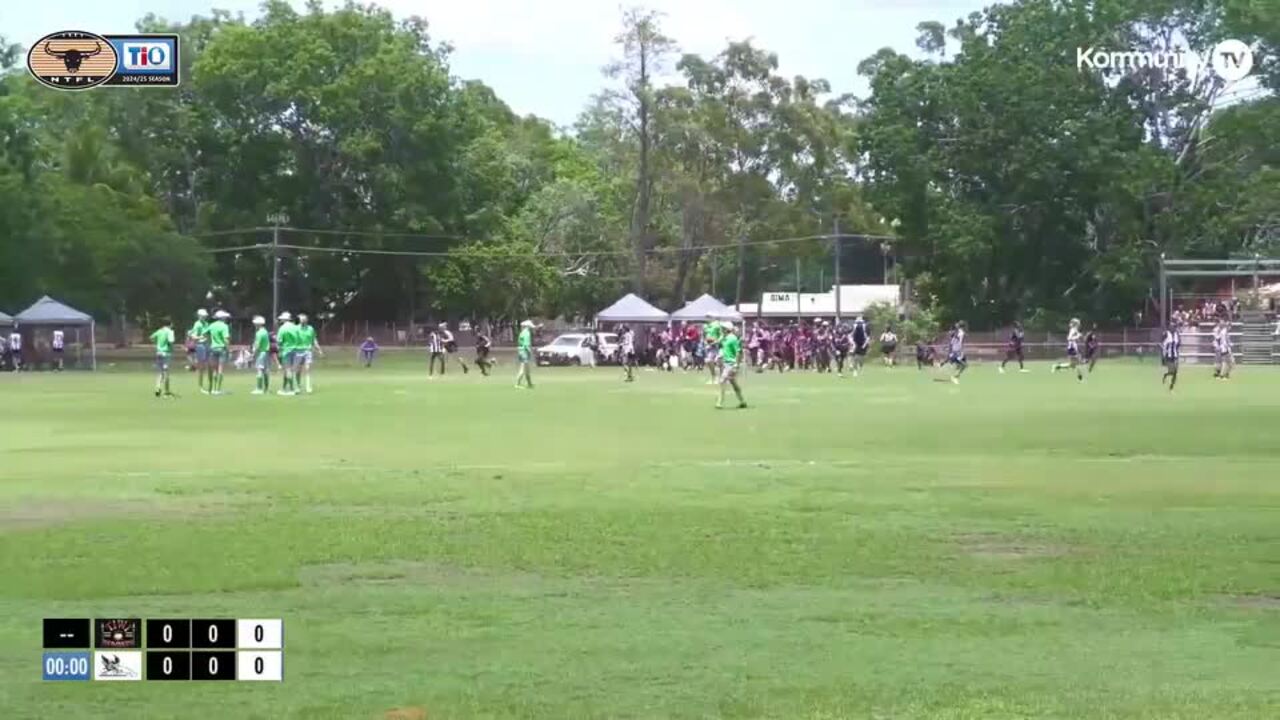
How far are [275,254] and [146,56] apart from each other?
64382 mm

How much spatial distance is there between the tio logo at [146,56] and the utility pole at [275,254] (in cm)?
6330

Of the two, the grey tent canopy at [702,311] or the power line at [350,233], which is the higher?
the power line at [350,233]

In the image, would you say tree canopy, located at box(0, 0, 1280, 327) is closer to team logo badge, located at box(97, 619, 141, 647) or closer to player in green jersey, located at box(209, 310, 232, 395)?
player in green jersey, located at box(209, 310, 232, 395)

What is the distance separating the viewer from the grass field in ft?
25.0

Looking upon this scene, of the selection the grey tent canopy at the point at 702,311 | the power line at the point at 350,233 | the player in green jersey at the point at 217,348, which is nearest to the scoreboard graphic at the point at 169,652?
the player in green jersey at the point at 217,348

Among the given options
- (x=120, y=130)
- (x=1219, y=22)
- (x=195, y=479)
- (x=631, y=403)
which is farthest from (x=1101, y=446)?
(x=1219, y=22)

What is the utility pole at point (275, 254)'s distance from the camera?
72.2 meters

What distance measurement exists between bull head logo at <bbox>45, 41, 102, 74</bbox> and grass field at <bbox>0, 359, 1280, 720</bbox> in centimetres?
275

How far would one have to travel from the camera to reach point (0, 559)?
11.1 metres

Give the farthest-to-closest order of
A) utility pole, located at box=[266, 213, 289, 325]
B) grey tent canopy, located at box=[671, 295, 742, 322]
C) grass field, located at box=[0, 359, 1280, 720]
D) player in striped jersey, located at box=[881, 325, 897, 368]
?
1. utility pole, located at box=[266, 213, 289, 325]
2. grey tent canopy, located at box=[671, 295, 742, 322]
3. player in striped jersey, located at box=[881, 325, 897, 368]
4. grass field, located at box=[0, 359, 1280, 720]

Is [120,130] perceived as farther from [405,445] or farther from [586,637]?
[586,637]

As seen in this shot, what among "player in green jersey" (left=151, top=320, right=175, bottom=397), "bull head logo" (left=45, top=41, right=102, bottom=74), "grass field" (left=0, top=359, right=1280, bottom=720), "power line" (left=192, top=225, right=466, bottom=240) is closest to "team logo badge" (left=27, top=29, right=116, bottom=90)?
"bull head logo" (left=45, top=41, right=102, bottom=74)

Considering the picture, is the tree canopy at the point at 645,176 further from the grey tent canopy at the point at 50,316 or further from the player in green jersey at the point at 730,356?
the player in green jersey at the point at 730,356

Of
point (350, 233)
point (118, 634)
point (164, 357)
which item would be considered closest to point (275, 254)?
point (350, 233)
